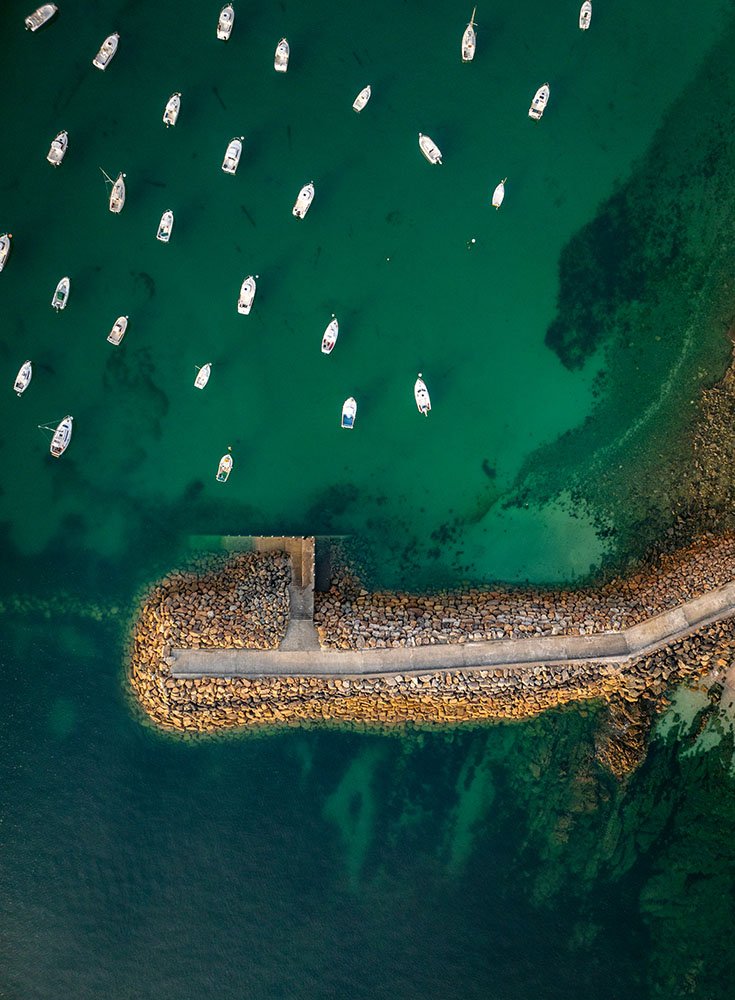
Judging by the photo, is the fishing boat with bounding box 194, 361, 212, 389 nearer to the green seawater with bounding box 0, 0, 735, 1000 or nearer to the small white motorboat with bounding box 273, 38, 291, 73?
the green seawater with bounding box 0, 0, 735, 1000

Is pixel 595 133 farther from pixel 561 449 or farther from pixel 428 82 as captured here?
pixel 561 449

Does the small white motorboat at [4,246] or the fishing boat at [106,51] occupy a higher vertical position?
the fishing boat at [106,51]

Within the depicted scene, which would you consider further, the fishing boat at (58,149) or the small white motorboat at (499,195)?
the small white motorboat at (499,195)

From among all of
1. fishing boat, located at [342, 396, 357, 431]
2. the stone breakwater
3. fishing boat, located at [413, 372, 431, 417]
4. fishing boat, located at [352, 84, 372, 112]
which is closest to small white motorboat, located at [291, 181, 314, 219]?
fishing boat, located at [352, 84, 372, 112]

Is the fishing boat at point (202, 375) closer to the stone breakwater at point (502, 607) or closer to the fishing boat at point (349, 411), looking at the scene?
the fishing boat at point (349, 411)

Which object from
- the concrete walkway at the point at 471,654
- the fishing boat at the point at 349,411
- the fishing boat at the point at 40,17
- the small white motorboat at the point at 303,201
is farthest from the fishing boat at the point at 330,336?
the fishing boat at the point at 40,17

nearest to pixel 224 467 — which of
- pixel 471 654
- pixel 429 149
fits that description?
pixel 471 654

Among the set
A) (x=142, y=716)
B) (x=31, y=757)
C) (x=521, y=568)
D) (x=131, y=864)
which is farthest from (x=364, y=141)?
(x=131, y=864)
